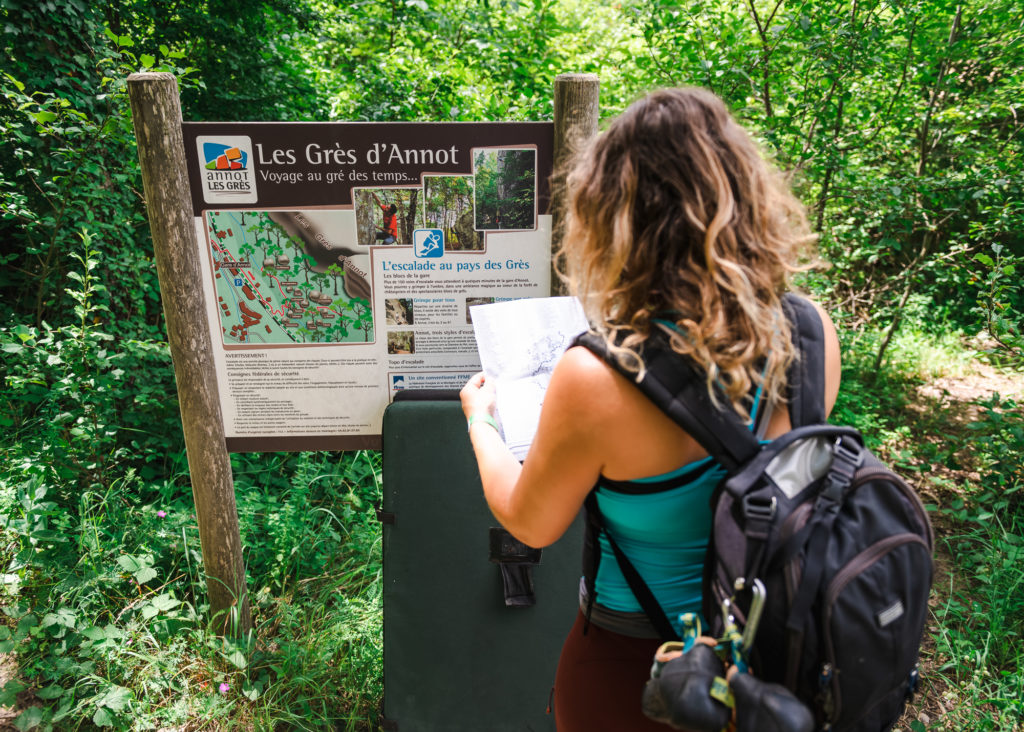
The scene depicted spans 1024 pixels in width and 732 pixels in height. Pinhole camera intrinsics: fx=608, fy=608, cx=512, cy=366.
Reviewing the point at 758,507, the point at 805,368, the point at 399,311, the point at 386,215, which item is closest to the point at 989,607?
the point at 805,368

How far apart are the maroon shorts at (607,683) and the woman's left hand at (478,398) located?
1.88 ft

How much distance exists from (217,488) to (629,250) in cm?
184

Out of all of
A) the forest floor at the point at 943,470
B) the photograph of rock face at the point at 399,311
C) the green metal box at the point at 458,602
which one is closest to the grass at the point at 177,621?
the green metal box at the point at 458,602

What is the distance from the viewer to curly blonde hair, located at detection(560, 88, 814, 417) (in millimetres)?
988

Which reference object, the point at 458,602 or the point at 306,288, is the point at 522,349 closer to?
the point at 306,288

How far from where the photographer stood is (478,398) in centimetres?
162

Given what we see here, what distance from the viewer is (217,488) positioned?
2207mm

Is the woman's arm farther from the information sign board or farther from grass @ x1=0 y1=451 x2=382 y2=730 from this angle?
grass @ x1=0 y1=451 x2=382 y2=730

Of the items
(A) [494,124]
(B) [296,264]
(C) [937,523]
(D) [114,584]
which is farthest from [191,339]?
(C) [937,523]

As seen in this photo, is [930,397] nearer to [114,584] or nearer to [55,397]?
[114,584]

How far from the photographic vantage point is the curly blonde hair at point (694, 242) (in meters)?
0.99

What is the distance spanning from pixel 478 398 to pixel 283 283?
33.7 inches

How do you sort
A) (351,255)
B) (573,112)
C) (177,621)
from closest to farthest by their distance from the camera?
1. (573,112)
2. (351,255)
3. (177,621)

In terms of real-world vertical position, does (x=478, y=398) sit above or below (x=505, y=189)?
below
